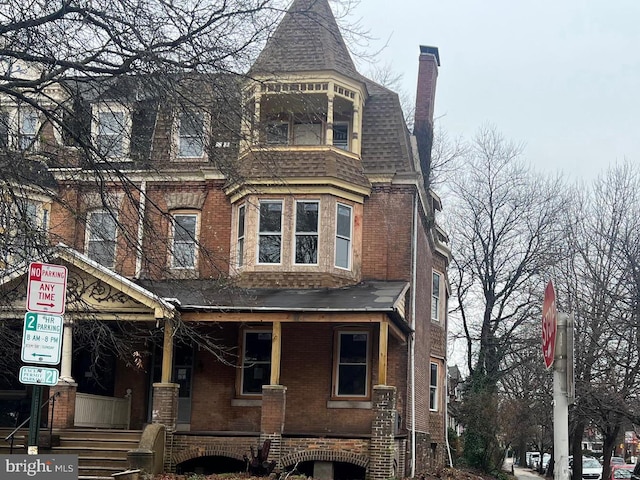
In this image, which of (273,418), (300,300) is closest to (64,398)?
(273,418)

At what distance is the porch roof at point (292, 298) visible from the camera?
19.7m

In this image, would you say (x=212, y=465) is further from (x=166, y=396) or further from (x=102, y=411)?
(x=102, y=411)

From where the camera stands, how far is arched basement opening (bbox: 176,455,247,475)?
2062 cm

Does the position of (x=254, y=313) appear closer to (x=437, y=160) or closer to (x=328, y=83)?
(x=328, y=83)

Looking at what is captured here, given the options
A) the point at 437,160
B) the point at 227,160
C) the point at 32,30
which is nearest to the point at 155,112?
the point at 227,160

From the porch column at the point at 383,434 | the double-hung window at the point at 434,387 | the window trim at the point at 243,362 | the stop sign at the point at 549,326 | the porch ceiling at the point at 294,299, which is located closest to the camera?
the stop sign at the point at 549,326

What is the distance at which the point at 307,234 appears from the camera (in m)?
22.5

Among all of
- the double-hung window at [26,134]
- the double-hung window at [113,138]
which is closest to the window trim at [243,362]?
the double-hung window at [26,134]

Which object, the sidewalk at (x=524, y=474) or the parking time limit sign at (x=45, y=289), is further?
the sidewalk at (x=524, y=474)

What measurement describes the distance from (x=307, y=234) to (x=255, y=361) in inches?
136

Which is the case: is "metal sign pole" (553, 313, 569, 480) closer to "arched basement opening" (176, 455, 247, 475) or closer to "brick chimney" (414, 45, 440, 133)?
"arched basement opening" (176, 455, 247, 475)

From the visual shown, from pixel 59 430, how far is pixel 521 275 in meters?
26.8

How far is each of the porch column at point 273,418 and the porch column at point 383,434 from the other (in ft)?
6.61

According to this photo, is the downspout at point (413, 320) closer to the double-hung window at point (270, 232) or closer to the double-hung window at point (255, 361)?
the double-hung window at point (270, 232)
